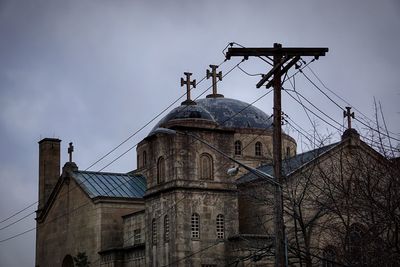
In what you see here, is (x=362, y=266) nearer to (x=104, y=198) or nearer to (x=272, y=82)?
(x=272, y=82)

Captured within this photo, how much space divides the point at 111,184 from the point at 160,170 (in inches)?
470

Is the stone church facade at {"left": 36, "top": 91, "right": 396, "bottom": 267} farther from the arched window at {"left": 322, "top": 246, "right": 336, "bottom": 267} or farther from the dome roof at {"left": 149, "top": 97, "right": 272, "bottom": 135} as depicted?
the arched window at {"left": 322, "top": 246, "right": 336, "bottom": 267}

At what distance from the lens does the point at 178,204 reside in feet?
141

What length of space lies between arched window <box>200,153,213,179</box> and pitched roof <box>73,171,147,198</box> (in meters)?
10.7

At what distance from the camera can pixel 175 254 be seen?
4231 centimetres

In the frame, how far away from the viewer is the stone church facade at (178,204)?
43000 millimetres

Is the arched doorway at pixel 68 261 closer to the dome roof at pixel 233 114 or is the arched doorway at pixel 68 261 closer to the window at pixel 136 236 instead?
the window at pixel 136 236

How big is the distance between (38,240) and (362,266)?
41424mm

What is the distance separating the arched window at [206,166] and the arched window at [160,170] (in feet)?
6.81

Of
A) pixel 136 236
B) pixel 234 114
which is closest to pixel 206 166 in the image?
pixel 136 236

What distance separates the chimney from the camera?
6328 cm

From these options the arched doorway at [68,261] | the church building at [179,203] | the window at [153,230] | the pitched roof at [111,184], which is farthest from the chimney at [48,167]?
the window at [153,230]

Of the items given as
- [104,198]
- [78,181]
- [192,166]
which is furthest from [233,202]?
[78,181]

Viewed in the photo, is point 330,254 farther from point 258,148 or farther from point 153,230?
point 258,148
